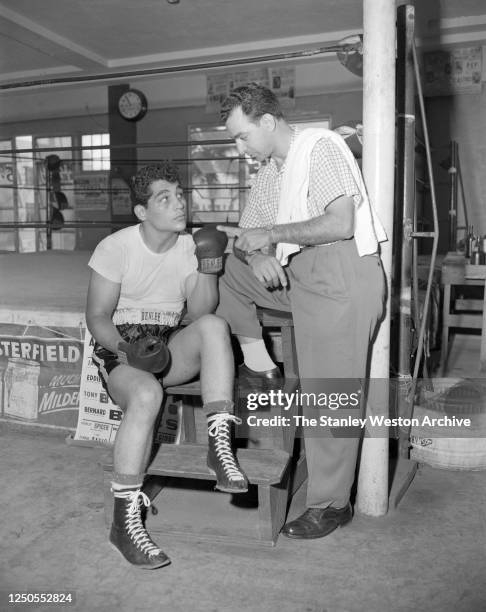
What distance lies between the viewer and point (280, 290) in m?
2.10

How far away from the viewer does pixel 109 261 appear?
84.5 inches

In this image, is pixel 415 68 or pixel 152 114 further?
pixel 152 114

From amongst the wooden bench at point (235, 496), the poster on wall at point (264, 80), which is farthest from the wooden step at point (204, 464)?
the poster on wall at point (264, 80)

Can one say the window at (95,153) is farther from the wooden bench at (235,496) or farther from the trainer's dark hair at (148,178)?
the wooden bench at (235,496)

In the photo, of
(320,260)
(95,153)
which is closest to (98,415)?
(320,260)

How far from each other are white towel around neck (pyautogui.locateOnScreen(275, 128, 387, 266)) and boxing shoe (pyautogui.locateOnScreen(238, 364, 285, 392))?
0.60 metres

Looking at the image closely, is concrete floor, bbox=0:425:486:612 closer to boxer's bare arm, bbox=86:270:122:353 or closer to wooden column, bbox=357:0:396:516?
wooden column, bbox=357:0:396:516

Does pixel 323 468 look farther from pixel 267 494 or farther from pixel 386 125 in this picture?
pixel 386 125

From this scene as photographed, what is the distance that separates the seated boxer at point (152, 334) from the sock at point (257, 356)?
195mm

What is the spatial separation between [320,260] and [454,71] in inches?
256

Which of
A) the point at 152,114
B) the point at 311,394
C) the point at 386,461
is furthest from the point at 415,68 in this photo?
the point at 152,114

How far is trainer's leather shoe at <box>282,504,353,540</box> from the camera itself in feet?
6.32

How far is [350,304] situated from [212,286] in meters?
0.54

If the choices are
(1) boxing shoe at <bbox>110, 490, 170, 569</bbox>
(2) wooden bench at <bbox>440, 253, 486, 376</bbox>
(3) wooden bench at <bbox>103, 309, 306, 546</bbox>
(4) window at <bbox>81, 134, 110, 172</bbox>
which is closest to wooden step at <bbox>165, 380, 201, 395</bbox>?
(3) wooden bench at <bbox>103, 309, 306, 546</bbox>
